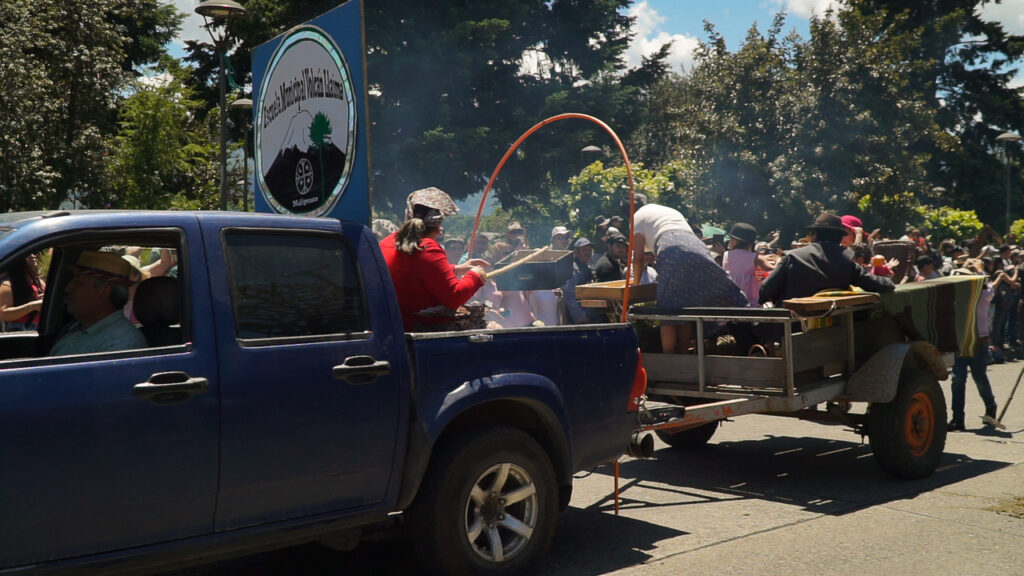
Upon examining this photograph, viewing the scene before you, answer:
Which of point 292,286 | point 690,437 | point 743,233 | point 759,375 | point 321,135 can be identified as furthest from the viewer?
point 743,233

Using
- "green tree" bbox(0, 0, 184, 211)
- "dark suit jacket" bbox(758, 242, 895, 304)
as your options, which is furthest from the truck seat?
"green tree" bbox(0, 0, 184, 211)

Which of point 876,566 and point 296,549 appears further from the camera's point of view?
point 296,549

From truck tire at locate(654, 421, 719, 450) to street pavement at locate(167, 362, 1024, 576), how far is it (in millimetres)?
87

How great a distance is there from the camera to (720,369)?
6.68m

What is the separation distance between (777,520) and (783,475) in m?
1.40

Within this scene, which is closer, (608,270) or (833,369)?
(833,369)

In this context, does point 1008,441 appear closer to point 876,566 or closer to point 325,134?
point 876,566

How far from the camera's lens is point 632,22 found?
42.2 metres

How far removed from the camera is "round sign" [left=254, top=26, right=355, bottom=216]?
521 cm

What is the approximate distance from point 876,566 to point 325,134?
3789 mm

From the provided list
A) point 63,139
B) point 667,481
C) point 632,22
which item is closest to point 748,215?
point 632,22

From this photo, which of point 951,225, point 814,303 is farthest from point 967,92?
point 814,303

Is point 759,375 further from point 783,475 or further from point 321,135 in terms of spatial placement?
point 321,135

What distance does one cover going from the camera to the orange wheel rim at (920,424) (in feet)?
22.8
